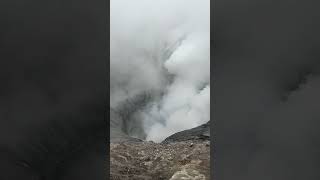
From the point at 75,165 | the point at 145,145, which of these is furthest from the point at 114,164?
the point at 75,165

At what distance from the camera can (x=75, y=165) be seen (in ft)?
17.2

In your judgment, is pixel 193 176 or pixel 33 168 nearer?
pixel 33 168
